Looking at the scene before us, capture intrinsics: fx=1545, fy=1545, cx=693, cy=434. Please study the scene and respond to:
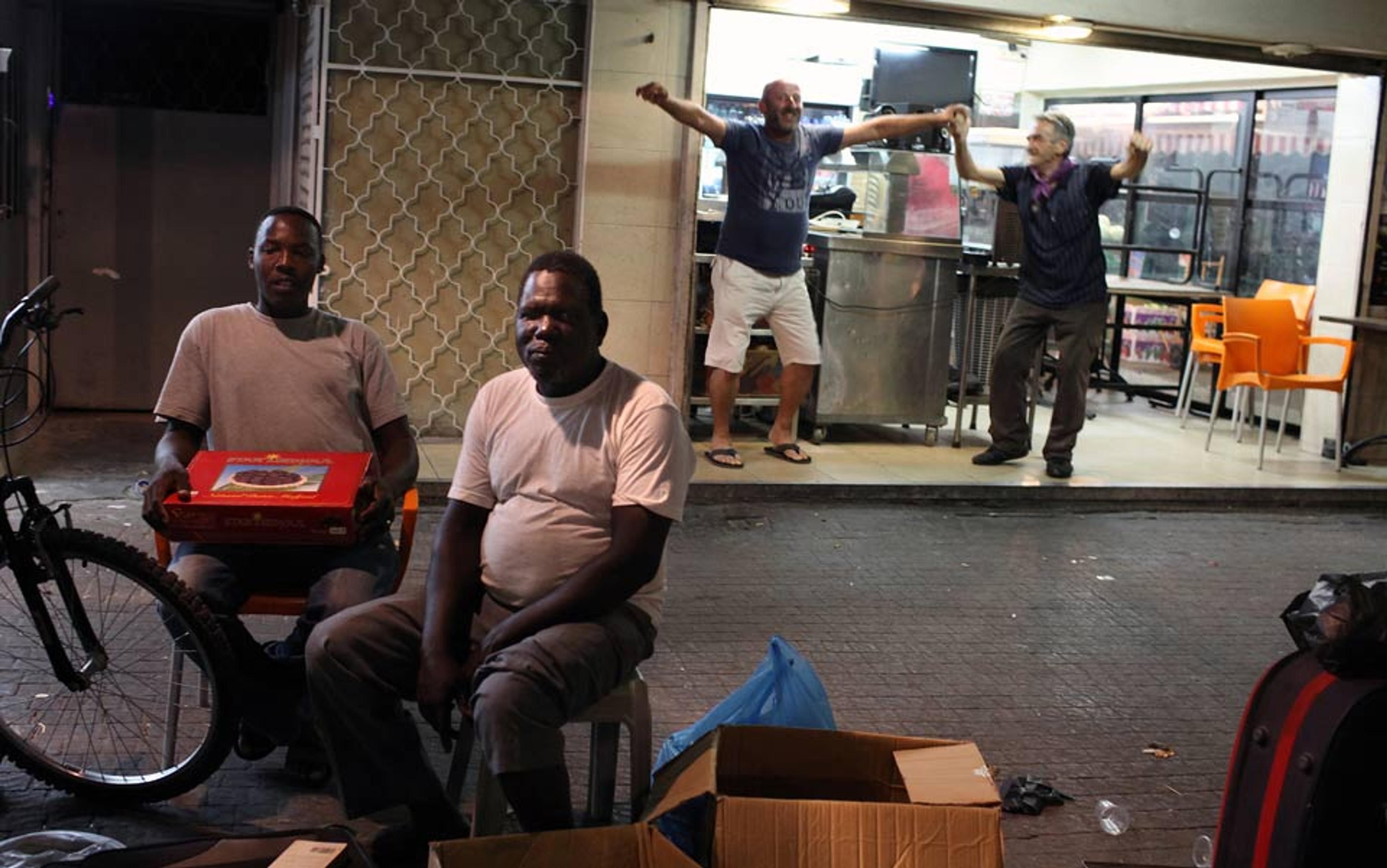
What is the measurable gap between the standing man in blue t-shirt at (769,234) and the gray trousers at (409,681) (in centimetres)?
489

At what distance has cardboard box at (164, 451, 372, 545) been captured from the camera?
11.4 feet

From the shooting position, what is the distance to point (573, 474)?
3.31 m

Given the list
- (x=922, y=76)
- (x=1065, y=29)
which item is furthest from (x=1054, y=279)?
(x=922, y=76)

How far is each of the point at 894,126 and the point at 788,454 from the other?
185 centimetres

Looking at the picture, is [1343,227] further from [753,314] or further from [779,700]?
[779,700]

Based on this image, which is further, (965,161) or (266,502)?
(965,161)

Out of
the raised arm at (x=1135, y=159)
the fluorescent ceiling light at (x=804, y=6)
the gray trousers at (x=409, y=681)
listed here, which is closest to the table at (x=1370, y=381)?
the raised arm at (x=1135, y=159)

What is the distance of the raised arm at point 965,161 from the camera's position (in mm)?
8148

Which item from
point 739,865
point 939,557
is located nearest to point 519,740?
point 739,865

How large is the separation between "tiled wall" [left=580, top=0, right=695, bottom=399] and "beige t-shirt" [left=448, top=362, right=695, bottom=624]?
470cm

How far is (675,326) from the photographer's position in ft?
27.4

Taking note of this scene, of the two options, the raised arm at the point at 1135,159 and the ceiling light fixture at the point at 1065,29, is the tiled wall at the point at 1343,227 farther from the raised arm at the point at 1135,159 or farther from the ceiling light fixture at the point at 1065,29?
the raised arm at the point at 1135,159

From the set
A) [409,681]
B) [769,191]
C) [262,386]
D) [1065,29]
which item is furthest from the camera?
[1065,29]

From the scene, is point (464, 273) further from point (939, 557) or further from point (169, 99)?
point (939, 557)
